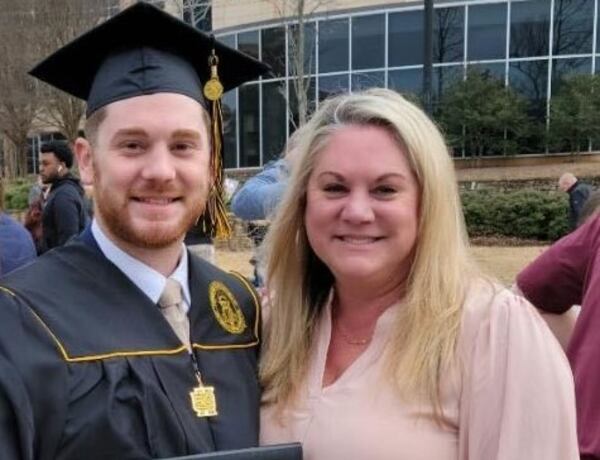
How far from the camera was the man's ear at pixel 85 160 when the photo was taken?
1839mm

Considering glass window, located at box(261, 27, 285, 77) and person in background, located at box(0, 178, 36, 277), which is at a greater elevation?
glass window, located at box(261, 27, 285, 77)

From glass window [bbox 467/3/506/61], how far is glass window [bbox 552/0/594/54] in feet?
4.91

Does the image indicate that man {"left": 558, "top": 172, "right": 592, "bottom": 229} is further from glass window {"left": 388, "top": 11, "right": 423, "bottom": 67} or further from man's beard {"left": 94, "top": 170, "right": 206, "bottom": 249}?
glass window {"left": 388, "top": 11, "right": 423, "bottom": 67}

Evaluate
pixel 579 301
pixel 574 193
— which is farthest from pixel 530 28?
pixel 579 301

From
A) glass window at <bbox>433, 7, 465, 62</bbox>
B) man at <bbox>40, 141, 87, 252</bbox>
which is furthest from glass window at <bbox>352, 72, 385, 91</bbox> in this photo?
man at <bbox>40, 141, 87, 252</bbox>

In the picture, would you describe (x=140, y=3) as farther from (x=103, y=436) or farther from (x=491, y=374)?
(x=491, y=374)

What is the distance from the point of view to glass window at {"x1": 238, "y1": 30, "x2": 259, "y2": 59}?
84.6ft

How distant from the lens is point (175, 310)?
184cm

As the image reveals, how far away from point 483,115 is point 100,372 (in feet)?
69.7

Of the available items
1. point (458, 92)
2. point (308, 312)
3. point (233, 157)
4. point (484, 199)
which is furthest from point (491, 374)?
point (233, 157)

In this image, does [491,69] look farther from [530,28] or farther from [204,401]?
[204,401]

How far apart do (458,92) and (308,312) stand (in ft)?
68.0

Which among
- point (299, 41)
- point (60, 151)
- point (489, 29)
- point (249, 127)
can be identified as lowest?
point (60, 151)

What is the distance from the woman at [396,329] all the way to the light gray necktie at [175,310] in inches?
10.2
